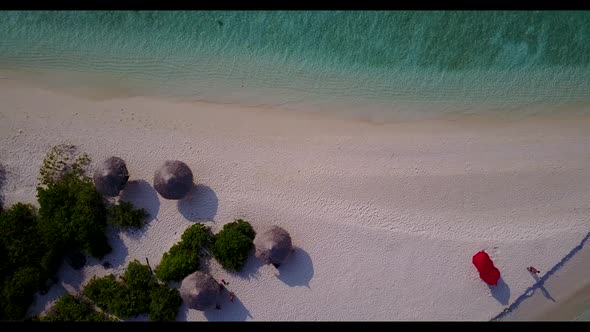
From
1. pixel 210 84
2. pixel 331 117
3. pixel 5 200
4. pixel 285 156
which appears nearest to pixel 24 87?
pixel 5 200

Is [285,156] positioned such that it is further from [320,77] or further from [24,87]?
[24,87]

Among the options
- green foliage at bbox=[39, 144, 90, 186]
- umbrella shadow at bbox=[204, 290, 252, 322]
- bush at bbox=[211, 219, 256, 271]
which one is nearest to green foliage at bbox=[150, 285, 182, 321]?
umbrella shadow at bbox=[204, 290, 252, 322]

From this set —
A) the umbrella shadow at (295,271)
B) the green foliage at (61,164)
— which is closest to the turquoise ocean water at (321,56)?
the green foliage at (61,164)

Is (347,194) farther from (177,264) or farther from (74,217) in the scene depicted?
(74,217)

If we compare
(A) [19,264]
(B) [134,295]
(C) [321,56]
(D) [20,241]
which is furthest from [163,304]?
(C) [321,56]

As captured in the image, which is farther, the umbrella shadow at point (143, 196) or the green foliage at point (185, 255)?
the umbrella shadow at point (143, 196)

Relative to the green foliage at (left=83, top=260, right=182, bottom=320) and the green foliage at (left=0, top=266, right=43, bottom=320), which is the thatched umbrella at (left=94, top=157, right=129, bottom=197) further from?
the green foliage at (left=0, top=266, right=43, bottom=320)

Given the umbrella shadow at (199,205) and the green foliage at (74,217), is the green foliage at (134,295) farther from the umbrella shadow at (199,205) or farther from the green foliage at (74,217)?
the umbrella shadow at (199,205)
